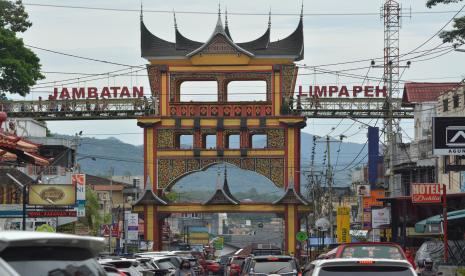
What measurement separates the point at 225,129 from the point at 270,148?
3.49 metres

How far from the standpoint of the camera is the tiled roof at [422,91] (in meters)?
79.7

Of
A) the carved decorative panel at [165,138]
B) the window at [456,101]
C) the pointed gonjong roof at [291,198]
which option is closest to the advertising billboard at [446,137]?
the window at [456,101]

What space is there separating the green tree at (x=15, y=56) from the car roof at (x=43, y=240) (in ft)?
191

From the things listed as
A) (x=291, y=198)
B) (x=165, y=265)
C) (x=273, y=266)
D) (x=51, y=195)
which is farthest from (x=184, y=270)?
(x=291, y=198)

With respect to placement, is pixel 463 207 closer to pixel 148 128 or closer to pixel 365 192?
pixel 148 128

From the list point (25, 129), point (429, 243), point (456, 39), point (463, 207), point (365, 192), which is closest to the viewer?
point (456, 39)

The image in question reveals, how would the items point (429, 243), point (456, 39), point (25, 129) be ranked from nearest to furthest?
point (456, 39), point (429, 243), point (25, 129)

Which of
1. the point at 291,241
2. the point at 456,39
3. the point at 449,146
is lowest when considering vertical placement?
the point at 291,241

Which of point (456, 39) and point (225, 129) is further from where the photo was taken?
point (225, 129)

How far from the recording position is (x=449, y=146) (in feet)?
125

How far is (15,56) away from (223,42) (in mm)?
18998

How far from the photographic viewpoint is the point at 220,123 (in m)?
82.4

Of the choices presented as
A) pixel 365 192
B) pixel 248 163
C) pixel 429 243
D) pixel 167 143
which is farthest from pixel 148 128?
pixel 429 243

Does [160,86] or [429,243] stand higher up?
[160,86]
